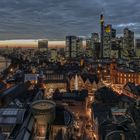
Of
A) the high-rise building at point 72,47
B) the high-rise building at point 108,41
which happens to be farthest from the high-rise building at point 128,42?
the high-rise building at point 72,47

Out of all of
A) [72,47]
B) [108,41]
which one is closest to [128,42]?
[108,41]

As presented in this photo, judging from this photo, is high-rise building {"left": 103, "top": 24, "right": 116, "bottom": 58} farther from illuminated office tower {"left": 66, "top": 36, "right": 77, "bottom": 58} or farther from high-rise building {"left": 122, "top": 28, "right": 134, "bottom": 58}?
illuminated office tower {"left": 66, "top": 36, "right": 77, "bottom": 58}

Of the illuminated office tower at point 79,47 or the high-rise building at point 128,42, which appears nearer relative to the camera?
the high-rise building at point 128,42

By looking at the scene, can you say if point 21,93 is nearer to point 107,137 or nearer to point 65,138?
point 65,138

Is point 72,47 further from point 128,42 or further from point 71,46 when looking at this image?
point 128,42

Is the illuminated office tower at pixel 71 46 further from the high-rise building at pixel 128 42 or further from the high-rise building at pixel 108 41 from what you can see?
the high-rise building at pixel 128 42

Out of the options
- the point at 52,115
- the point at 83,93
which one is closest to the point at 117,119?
the point at 52,115

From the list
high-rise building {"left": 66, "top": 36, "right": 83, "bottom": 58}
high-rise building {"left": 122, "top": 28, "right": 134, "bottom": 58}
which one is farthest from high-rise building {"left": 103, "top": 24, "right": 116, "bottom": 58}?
high-rise building {"left": 66, "top": 36, "right": 83, "bottom": 58}

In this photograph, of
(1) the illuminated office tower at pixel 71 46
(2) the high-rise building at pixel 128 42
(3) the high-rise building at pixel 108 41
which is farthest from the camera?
(1) the illuminated office tower at pixel 71 46

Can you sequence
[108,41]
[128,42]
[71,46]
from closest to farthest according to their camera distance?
1. [108,41]
2. [128,42]
3. [71,46]
